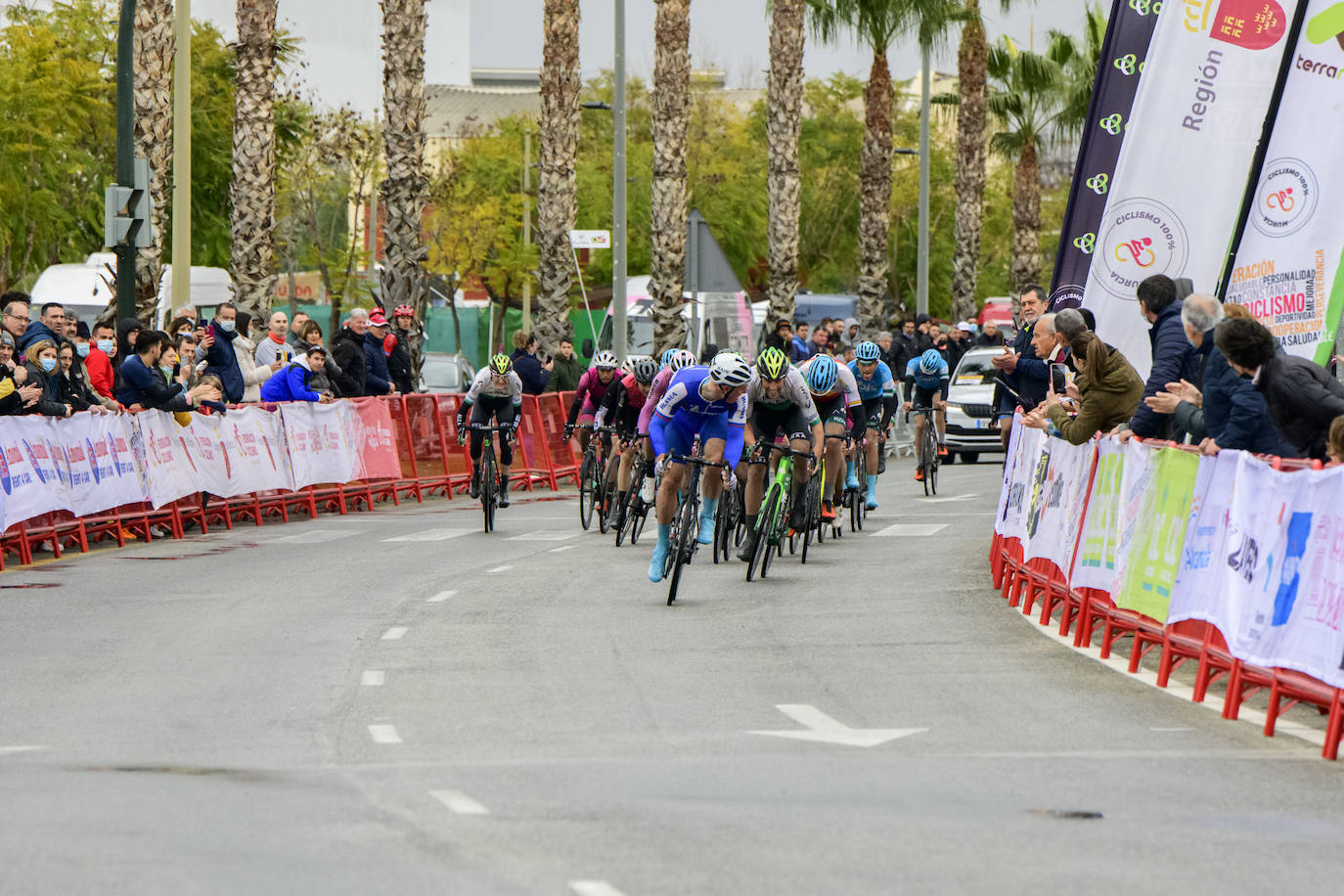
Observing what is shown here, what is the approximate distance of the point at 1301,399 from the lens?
10.6m

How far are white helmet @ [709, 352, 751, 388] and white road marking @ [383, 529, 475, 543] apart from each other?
20.9ft

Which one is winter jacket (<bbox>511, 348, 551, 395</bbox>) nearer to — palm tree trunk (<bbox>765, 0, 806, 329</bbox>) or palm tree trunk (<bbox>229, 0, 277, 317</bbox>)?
palm tree trunk (<bbox>229, 0, 277, 317</bbox>)

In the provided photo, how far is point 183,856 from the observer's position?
6891mm

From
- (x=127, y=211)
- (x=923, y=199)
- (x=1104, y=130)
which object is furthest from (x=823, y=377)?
(x=923, y=199)

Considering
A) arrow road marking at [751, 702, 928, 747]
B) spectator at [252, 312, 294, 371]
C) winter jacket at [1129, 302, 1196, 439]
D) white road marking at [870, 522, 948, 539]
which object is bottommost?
white road marking at [870, 522, 948, 539]

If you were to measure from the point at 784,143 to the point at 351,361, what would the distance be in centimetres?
1449

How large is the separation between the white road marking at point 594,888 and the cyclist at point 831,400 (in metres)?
13.1

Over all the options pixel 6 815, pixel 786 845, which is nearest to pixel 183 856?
pixel 6 815

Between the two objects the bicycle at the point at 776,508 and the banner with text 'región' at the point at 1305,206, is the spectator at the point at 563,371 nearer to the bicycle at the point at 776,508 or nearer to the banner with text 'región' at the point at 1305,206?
the bicycle at the point at 776,508

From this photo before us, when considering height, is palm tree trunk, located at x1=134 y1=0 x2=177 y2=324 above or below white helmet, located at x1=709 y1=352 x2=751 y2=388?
above

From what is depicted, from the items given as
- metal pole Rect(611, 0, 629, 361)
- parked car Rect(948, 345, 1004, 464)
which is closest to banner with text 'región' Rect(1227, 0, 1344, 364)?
metal pole Rect(611, 0, 629, 361)

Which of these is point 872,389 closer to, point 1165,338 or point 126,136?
point 126,136

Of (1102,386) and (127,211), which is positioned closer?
(1102,386)

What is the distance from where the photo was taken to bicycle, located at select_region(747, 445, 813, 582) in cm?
1680
